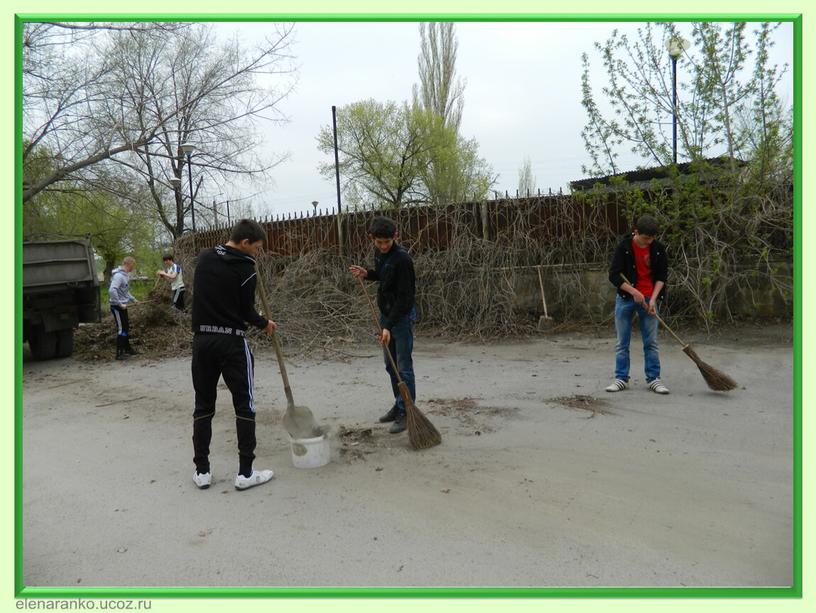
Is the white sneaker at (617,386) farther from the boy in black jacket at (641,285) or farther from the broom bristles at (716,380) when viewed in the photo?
the broom bristles at (716,380)

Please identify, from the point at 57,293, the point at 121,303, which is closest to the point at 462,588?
the point at 121,303

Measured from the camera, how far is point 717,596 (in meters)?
2.19

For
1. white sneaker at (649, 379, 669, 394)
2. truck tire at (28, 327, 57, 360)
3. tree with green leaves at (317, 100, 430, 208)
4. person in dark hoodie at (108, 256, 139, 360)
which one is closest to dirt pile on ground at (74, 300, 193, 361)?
person in dark hoodie at (108, 256, 139, 360)

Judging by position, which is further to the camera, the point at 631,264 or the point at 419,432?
the point at 631,264

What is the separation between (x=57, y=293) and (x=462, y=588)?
8670 millimetres

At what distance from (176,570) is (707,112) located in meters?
8.63

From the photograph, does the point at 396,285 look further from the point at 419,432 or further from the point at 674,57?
the point at 674,57

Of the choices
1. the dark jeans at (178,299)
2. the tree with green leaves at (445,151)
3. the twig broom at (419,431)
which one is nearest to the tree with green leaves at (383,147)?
the tree with green leaves at (445,151)

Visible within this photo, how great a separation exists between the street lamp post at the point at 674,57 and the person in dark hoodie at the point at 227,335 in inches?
263

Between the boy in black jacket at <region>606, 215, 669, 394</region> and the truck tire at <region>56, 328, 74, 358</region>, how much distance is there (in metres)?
8.45

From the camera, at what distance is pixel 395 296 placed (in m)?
4.47

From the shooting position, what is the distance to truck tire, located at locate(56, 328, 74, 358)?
30.1 feet

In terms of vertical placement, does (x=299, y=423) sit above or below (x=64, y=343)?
below

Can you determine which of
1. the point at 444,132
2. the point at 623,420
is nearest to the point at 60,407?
the point at 623,420
